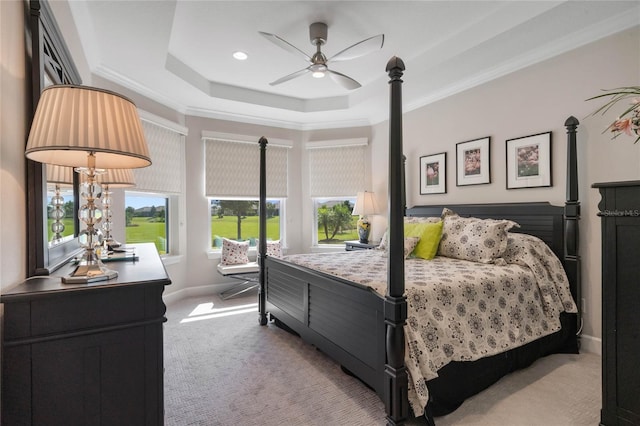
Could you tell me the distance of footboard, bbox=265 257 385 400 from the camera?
191 cm

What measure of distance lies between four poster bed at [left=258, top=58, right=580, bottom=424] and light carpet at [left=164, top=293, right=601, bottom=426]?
0.46ft

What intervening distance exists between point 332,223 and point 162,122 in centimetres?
294

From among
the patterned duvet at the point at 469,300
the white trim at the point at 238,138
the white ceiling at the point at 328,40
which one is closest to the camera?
the patterned duvet at the point at 469,300

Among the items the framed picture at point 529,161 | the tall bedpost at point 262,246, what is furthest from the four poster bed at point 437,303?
the framed picture at point 529,161

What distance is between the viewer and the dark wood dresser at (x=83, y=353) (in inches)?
39.3

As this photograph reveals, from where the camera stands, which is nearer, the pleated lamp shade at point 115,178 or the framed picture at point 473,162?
the pleated lamp shade at point 115,178

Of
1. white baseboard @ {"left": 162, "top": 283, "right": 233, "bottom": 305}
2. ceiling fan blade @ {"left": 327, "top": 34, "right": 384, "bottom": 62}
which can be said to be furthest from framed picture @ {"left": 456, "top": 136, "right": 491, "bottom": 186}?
white baseboard @ {"left": 162, "top": 283, "right": 233, "bottom": 305}

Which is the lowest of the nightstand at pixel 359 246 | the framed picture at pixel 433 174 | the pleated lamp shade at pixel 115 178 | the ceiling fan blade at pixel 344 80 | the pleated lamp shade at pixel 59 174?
the nightstand at pixel 359 246

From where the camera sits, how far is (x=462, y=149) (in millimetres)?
3762

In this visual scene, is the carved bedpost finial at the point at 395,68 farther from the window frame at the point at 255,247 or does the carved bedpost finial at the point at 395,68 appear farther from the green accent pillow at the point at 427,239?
the window frame at the point at 255,247

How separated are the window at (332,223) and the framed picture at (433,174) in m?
1.55

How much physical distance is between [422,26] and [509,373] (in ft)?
9.76

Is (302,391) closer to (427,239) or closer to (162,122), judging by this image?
(427,239)

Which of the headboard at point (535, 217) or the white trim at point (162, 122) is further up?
the white trim at point (162, 122)
